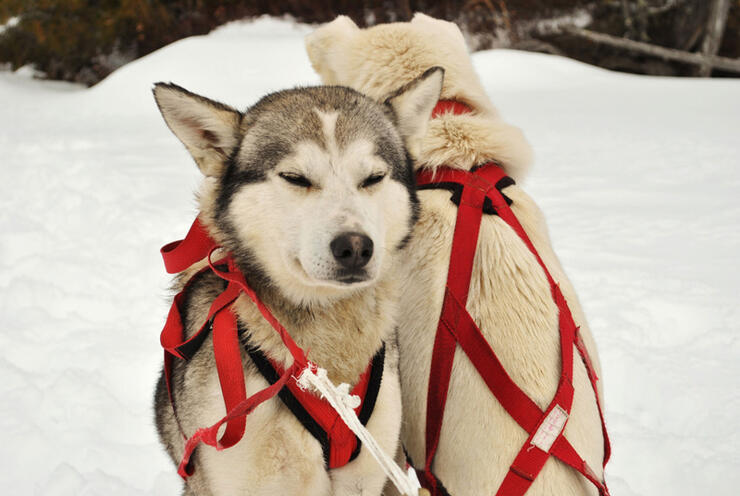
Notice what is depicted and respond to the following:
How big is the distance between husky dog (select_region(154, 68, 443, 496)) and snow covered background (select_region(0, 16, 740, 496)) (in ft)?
4.33

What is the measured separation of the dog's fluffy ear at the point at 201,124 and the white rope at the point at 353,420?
28.3 inches

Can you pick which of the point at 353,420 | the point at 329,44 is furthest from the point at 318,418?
the point at 329,44

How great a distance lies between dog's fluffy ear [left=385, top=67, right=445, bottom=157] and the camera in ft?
7.08

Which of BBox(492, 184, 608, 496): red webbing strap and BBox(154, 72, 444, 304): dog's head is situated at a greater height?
BBox(154, 72, 444, 304): dog's head

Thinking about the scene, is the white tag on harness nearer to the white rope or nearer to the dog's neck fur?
the white rope

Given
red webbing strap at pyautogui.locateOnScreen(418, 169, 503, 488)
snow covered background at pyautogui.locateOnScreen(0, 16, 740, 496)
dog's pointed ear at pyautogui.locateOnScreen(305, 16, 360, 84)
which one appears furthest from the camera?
snow covered background at pyautogui.locateOnScreen(0, 16, 740, 496)

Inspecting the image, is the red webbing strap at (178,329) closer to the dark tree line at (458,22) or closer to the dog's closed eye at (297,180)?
the dog's closed eye at (297,180)

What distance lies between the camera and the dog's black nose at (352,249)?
173 cm

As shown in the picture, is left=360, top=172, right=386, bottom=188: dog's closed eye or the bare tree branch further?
the bare tree branch

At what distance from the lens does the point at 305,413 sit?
1.81 m

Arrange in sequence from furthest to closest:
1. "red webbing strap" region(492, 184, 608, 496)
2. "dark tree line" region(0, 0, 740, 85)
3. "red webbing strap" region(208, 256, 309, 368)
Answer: "dark tree line" region(0, 0, 740, 85), "red webbing strap" region(492, 184, 608, 496), "red webbing strap" region(208, 256, 309, 368)

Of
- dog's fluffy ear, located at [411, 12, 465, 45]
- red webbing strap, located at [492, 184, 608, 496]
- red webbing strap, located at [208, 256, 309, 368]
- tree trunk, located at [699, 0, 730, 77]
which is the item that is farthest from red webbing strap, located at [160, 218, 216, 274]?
tree trunk, located at [699, 0, 730, 77]

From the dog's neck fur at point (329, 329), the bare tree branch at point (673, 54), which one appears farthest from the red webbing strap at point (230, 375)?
the bare tree branch at point (673, 54)

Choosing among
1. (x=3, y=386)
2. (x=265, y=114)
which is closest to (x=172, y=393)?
(x=265, y=114)
